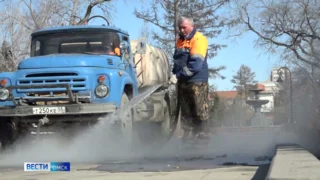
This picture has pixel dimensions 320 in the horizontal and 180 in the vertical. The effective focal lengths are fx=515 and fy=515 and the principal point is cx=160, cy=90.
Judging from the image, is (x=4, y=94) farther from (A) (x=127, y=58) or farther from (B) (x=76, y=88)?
(A) (x=127, y=58)

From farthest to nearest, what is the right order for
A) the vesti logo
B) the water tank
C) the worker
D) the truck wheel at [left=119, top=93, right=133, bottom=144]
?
the water tank
the truck wheel at [left=119, top=93, right=133, bottom=144]
the worker
the vesti logo

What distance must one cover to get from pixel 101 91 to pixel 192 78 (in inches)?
86.7

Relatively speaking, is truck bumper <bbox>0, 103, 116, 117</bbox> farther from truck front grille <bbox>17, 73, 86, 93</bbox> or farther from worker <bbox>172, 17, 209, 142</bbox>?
worker <bbox>172, 17, 209, 142</bbox>

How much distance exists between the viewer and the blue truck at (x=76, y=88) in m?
9.79

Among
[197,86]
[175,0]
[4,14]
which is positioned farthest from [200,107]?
[4,14]

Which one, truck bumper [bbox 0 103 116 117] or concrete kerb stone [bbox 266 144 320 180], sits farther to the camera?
truck bumper [bbox 0 103 116 117]

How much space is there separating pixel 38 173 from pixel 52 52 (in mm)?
A: 4801

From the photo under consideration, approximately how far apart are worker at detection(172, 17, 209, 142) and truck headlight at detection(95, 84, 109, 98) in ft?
5.70

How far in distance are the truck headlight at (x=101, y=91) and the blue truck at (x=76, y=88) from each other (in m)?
0.01

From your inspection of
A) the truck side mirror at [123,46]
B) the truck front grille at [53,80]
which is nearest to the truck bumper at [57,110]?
the truck front grille at [53,80]

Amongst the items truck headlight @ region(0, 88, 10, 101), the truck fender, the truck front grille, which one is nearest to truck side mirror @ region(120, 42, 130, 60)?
the truck fender

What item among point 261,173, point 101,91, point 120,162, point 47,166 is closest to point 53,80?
point 101,91

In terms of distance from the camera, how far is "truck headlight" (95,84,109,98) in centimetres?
1001

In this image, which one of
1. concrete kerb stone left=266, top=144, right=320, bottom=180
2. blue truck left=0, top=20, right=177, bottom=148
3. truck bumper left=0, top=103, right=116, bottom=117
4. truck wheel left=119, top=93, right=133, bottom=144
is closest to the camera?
concrete kerb stone left=266, top=144, right=320, bottom=180
